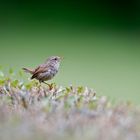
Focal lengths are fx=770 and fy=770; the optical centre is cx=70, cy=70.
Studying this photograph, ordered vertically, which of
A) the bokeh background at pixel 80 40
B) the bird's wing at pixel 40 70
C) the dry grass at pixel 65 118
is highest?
the bokeh background at pixel 80 40

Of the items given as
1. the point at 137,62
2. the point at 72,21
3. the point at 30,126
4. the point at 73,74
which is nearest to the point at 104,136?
the point at 30,126

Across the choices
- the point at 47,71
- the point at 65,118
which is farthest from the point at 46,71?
the point at 65,118

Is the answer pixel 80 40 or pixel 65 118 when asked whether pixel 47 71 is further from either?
pixel 80 40

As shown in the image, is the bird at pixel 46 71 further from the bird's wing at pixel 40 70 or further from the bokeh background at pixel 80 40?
the bokeh background at pixel 80 40

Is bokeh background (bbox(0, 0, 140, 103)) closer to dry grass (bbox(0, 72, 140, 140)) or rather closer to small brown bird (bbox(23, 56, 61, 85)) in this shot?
small brown bird (bbox(23, 56, 61, 85))

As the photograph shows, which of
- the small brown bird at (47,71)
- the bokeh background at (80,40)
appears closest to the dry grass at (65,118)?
the small brown bird at (47,71)

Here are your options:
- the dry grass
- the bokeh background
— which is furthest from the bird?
the bokeh background

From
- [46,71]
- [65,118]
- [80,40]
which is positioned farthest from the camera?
[80,40]
